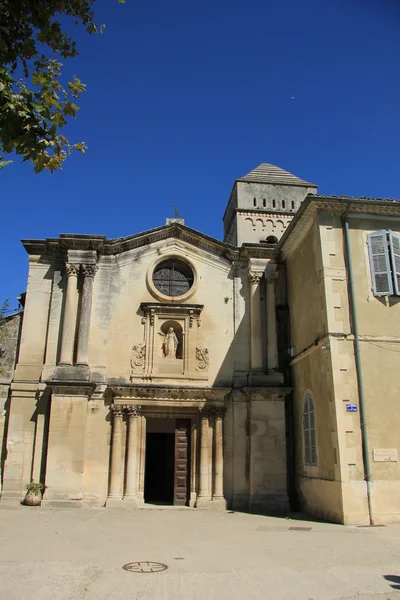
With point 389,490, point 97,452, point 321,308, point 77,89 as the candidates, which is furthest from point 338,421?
point 77,89

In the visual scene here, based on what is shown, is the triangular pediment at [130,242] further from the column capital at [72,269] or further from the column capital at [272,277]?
the column capital at [272,277]

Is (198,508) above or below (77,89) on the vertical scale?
below

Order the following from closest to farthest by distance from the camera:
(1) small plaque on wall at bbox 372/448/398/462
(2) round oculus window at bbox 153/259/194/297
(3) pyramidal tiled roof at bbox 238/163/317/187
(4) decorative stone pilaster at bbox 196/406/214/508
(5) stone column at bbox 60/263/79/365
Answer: (1) small plaque on wall at bbox 372/448/398/462 → (4) decorative stone pilaster at bbox 196/406/214/508 → (5) stone column at bbox 60/263/79/365 → (2) round oculus window at bbox 153/259/194/297 → (3) pyramidal tiled roof at bbox 238/163/317/187

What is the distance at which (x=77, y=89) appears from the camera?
16.6 feet

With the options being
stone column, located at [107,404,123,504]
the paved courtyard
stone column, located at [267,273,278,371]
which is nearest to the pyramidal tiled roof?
stone column, located at [267,273,278,371]

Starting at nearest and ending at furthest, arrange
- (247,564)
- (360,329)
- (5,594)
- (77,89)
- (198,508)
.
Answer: (77,89), (5,594), (247,564), (360,329), (198,508)

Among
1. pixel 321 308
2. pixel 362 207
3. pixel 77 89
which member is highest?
pixel 362 207

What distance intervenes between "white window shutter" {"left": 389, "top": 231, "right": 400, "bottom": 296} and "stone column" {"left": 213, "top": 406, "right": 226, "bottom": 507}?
22.2 ft

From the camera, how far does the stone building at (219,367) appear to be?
14.1 metres

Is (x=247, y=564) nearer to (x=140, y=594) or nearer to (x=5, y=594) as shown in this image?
(x=140, y=594)

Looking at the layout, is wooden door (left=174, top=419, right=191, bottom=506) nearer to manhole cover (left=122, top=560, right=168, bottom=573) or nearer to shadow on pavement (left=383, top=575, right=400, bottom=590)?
manhole cover (left=122, top=560, right=168, bottom=573)

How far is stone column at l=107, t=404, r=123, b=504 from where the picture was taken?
1659 centimetres

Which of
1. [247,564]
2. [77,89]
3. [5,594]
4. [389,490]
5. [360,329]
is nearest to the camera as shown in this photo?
[77,89]

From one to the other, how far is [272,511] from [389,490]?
4.47 meters
